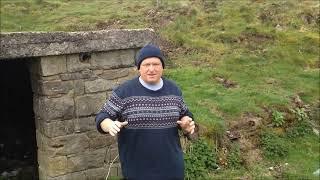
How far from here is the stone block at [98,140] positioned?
19.9ft

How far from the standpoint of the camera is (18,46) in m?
5.39

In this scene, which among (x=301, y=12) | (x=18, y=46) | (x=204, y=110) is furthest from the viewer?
(x=301, y=12)

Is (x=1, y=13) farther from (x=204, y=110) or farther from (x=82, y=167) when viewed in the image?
(x=82, y=167)

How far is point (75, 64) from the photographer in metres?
5.83

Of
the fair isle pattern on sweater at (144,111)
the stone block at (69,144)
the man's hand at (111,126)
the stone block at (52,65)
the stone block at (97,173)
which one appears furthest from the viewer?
the stone block at (97,173)

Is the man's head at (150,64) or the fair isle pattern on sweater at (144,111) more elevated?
the man's head at (150,64)

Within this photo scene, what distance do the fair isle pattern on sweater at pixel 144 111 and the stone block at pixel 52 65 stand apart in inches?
71.7

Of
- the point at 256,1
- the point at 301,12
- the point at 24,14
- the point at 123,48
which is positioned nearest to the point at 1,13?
the point at 24,14

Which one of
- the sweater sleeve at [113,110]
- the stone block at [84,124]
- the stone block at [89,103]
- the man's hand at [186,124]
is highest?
the sweater sleeve at [113,110]

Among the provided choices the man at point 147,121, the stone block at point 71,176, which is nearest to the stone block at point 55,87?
the stone block at point 71,176

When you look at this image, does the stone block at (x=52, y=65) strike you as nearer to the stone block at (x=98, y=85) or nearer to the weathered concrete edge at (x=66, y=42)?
the weathered concrete edge at (x=66, y=42)

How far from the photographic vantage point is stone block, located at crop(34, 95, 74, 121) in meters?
5.73

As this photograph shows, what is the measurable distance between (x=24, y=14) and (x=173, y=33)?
527 centimetres

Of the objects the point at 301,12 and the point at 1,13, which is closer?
the point at 301,12
